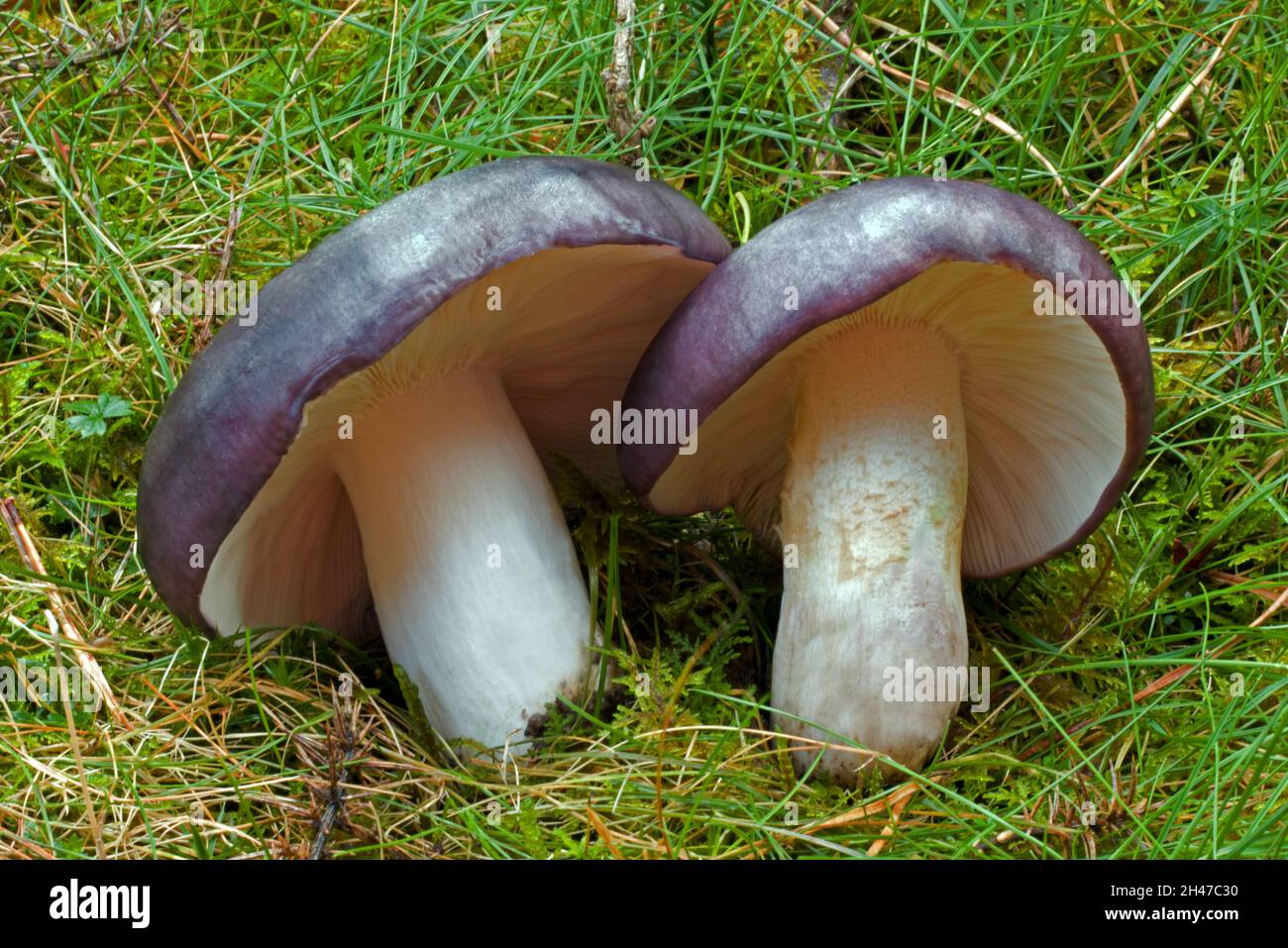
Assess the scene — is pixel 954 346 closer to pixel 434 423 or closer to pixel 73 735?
pixel 434 423

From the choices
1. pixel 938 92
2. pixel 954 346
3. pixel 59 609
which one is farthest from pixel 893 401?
pixel 59 609

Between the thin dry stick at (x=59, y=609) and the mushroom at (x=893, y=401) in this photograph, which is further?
the thin dry stick at (x=59, y=609)

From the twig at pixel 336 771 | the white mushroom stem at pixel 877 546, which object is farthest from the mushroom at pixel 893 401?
the twig at pixel 336 771

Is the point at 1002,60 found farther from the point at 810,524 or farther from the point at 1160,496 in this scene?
the point at 810,524

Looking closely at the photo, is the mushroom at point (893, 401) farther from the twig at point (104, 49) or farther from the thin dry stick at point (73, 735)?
the twig at point (104, 49)

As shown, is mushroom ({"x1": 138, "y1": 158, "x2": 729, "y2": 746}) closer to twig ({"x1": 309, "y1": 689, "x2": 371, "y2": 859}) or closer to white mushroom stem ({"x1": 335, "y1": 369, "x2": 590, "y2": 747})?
white mushroom stem ({"x1": 335, "y1": 369, "x2": 590, "y2": 747})

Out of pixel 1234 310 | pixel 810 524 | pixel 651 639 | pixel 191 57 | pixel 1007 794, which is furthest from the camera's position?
pixel 191 57

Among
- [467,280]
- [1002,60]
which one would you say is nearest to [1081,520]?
[467,280]
